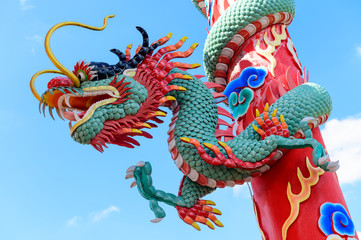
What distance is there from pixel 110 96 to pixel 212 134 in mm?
786

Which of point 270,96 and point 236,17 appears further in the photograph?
point 236,17

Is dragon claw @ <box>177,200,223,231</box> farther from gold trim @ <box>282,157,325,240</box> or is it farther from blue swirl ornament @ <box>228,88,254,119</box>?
blue swirl ornament @ <box>228,88,254,119</box>

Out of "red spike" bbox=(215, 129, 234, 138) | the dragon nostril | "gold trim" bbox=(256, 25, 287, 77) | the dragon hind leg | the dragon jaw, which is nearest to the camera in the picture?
the dragon hind leg

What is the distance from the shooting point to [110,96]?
11.7ft

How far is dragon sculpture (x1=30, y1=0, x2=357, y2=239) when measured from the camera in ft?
11.3

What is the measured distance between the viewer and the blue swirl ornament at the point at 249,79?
4102 millimetres

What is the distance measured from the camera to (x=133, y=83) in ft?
11.8

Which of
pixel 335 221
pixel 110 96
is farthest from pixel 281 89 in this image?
pixel 110 96

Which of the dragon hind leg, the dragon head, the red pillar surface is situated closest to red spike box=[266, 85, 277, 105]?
the red pillar surface

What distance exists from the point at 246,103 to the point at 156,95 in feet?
2.81

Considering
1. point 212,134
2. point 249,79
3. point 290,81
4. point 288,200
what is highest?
point 249,79

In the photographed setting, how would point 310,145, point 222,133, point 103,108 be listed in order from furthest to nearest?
point 222,133, point 103,108, point 310,145

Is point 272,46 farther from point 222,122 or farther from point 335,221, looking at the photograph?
point 335,221

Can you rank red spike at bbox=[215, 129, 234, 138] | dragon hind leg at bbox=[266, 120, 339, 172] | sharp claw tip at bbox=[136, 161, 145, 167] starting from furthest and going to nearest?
red spike at bbox=[215, 129, 234, 138], sharp claw tip at bbox=[136, 161, 145, 167], dragon hind leg at bbox=[266, 120, 339, 172]
